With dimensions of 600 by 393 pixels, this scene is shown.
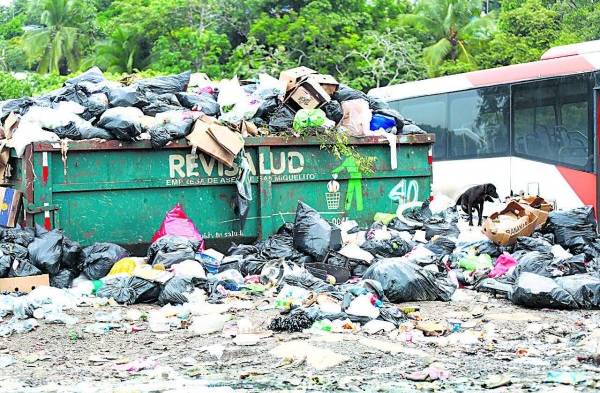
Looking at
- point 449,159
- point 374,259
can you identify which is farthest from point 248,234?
point 449,159

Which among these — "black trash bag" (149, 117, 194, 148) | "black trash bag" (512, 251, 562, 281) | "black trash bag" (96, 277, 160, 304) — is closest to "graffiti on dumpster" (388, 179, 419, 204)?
"black trash bag" (512, 251, 562, 281)

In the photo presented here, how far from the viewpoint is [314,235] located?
748cm

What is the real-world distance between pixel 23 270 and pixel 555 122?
796 centimetres

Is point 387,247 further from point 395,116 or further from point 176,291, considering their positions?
point 176,291

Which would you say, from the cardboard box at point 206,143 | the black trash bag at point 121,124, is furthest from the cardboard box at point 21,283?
the cardboard box at point 206,143

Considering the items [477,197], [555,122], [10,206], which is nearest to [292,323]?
[10,206]

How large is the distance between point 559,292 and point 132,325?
3073 millimetres

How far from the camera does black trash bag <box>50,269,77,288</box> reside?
693 centimetres

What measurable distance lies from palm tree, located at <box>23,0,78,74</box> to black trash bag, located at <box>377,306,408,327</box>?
28.9m

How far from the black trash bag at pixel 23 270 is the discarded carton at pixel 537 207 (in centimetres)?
459

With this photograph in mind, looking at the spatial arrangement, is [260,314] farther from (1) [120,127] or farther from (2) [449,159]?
(2) [449,159]

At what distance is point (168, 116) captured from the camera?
25.1 ft

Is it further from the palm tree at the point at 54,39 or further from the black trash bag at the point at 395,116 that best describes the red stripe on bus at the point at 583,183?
the palm tree at the point at 54,39

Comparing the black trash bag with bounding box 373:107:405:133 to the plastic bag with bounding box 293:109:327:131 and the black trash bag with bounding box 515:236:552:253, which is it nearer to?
the plastic bag with bounding box 293:109:327:131
